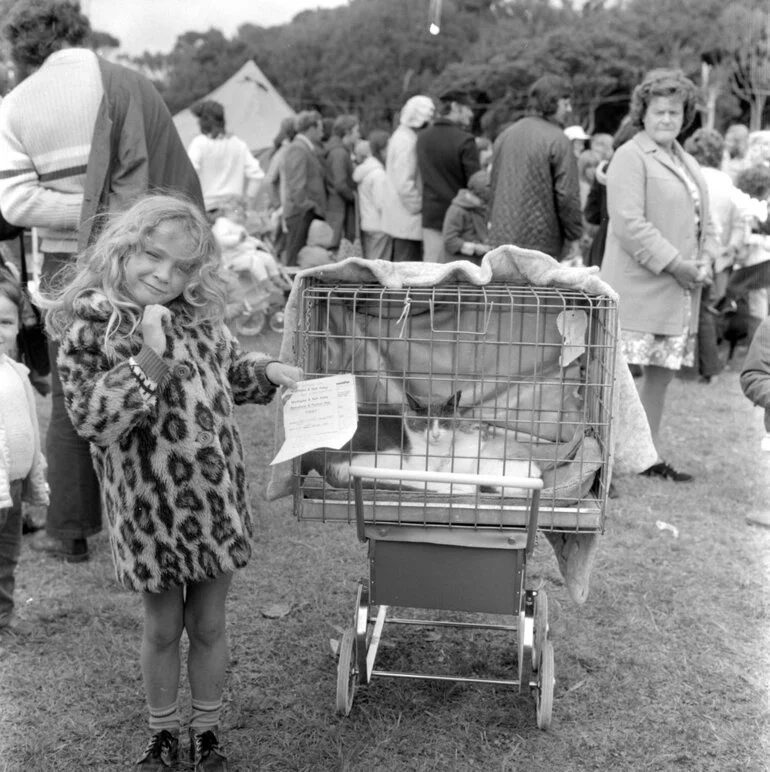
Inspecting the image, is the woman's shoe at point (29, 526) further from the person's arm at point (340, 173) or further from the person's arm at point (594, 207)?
the person's arm at point (340, 173)

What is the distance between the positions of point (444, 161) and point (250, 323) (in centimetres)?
231

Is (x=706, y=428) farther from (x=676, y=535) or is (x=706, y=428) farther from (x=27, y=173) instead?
(x=27, y=173)

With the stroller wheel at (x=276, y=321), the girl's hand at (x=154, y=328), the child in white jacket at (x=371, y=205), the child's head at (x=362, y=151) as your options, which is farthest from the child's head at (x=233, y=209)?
the girl's hand at (x=154, y=328)

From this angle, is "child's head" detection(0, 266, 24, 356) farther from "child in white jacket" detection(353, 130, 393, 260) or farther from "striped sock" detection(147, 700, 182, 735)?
"child in white jacket" detection(353, 130, 393, 260)

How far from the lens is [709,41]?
41.7 meters

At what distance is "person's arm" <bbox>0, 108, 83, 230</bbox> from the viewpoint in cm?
337

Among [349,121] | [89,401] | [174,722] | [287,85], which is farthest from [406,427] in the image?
[287,85]

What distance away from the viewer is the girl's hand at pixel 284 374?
2.32 meters

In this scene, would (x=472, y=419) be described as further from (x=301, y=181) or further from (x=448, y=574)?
(x=301, y=181)

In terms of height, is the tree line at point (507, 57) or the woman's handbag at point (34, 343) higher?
the tree line at point (507, 57)

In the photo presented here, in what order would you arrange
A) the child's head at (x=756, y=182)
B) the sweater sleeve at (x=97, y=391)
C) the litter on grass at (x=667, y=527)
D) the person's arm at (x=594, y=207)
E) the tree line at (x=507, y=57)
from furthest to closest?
the tree line at (x=507, y=57)
the child's head at (x=756, y=182)
the person's arm at (x=594, y=207)
the litter on grass at (x=667, y=527)
the sweater sleeve at (x=97, y=391)

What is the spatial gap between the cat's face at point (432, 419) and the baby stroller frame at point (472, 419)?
32 millimetres

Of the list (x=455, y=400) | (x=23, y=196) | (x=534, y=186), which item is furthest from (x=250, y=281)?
(x=455, y=400)

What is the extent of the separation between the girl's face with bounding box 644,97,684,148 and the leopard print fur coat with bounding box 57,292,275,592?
9.68 ft
